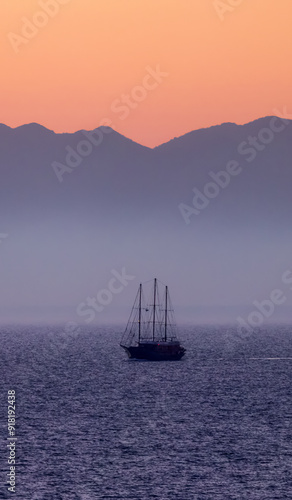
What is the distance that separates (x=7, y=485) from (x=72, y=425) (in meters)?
36.3

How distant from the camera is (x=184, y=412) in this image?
138 m

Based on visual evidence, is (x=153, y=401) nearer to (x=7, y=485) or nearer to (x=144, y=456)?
(x=144, y=456)

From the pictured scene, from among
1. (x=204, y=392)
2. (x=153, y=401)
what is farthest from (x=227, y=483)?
(x=204, y=392)

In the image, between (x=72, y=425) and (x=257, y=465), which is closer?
(x=257, y=465)

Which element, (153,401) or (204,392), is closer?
(153,401)

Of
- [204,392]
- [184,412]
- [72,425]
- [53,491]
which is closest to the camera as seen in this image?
[53,491]

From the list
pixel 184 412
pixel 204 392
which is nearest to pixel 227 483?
pixel 184 412

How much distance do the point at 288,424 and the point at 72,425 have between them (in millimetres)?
28507

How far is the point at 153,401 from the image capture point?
151 metres

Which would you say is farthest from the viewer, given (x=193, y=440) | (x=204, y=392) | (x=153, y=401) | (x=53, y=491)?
(x=204, y=392)

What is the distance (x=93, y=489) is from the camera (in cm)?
8756

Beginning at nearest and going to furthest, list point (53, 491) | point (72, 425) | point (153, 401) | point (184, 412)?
point (53, 491), point (72, 425), point (184, 412), point (153, 401)

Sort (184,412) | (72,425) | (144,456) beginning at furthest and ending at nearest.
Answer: (184,412) < (72,425) < (144,456)

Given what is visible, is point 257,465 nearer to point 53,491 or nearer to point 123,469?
point 123,469
